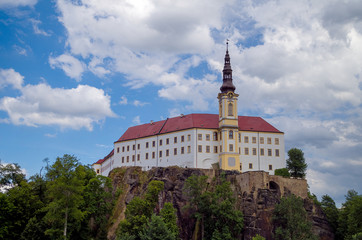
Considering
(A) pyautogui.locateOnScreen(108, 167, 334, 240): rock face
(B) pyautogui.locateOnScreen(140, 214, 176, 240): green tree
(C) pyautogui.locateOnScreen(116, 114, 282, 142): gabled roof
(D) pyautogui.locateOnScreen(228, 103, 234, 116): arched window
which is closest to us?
(B) pyautogui.locateOnScreen(140, 214, 176, 240): green tree

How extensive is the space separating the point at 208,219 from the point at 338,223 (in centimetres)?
2215

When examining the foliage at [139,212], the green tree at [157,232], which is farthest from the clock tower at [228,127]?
the green tree at [157,232]

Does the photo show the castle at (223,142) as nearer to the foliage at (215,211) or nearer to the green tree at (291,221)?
the foliage at (215,211)

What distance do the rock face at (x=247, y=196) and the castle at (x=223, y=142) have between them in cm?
470

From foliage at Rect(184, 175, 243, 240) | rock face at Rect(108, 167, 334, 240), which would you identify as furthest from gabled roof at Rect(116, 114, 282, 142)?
foliage at Rect(184, 175, 243, 240)

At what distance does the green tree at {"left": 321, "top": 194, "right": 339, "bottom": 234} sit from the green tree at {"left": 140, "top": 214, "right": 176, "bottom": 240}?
2825cm

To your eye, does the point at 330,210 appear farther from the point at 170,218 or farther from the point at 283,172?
the point at 170,218

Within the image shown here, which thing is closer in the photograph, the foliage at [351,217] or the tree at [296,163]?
the foliage at [351,217]

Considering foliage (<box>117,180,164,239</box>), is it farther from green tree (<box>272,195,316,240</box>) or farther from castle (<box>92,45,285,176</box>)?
green tree (<box>272,195,316,240</box>)

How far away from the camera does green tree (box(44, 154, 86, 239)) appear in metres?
62.2

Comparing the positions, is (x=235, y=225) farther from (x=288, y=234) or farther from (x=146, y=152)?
(x=146, y=152)

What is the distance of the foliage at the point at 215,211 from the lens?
6378cm

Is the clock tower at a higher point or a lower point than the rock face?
higher

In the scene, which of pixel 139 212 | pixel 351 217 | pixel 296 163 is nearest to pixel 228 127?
pixel 296 163
